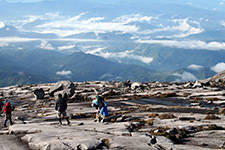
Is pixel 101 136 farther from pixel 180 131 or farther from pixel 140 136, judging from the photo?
pixel 180 131

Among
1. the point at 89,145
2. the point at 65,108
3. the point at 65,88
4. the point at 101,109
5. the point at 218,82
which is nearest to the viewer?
the point at 89,145

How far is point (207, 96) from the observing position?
66.1m

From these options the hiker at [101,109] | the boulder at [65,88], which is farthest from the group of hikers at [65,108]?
the boulder at [65,88]

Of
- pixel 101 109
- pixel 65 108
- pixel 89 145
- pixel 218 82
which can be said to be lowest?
pixel 89 145

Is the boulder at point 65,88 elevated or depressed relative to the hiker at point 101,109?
elevated

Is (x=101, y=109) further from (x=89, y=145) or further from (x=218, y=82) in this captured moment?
(x=218, y=82)

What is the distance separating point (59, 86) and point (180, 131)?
5219cm

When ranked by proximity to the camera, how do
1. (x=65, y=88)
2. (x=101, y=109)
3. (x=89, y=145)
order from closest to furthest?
1. (x=89, y=145)
2. (x=101, y=109)
3. (x=65, y=88)

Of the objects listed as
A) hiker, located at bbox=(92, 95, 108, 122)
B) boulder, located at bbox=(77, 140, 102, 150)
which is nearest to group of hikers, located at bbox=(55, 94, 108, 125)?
hiker, located at bbox=(92, 95, 108, 122)

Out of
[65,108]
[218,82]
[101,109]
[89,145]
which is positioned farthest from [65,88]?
[218,82]

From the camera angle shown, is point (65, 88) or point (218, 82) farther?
point (218, 82)

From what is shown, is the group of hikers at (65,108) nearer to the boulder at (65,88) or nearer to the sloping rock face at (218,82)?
the boulder at (65,88)

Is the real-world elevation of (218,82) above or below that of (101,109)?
above

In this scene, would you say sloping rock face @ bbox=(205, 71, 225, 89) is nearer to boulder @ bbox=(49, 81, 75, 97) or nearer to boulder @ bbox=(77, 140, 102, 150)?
boulder @ bbox=(49, 81, 75, 97)
